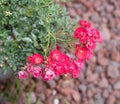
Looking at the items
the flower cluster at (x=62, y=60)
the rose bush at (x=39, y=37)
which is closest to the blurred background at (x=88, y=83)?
the rose bush at (x=39, y=37)

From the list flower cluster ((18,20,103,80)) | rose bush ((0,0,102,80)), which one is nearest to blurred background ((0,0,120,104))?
rose bush ((0,0,102,80))

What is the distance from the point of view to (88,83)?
9.05 ft

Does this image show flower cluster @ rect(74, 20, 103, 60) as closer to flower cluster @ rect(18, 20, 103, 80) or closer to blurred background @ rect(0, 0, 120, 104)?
flower cluster @ rect(18, 20, 103, 80)

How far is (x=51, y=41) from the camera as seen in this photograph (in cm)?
185

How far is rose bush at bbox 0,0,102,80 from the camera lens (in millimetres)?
1752

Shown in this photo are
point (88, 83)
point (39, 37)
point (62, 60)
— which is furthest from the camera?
point (88, 83)

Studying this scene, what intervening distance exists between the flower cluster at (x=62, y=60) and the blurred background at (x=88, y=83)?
2.45 ft

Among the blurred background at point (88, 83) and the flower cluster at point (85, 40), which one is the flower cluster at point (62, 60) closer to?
the flower cluster at point (85, 40)

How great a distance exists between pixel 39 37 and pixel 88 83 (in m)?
1.01

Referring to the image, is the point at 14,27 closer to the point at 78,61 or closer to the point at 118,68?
the point at 78,61

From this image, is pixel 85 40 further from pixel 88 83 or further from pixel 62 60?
pixel 88 83

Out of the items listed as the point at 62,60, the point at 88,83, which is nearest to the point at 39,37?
the point at 62,60

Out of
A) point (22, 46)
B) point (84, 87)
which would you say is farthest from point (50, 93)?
point (22, 46)

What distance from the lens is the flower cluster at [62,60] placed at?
5.55 ft
